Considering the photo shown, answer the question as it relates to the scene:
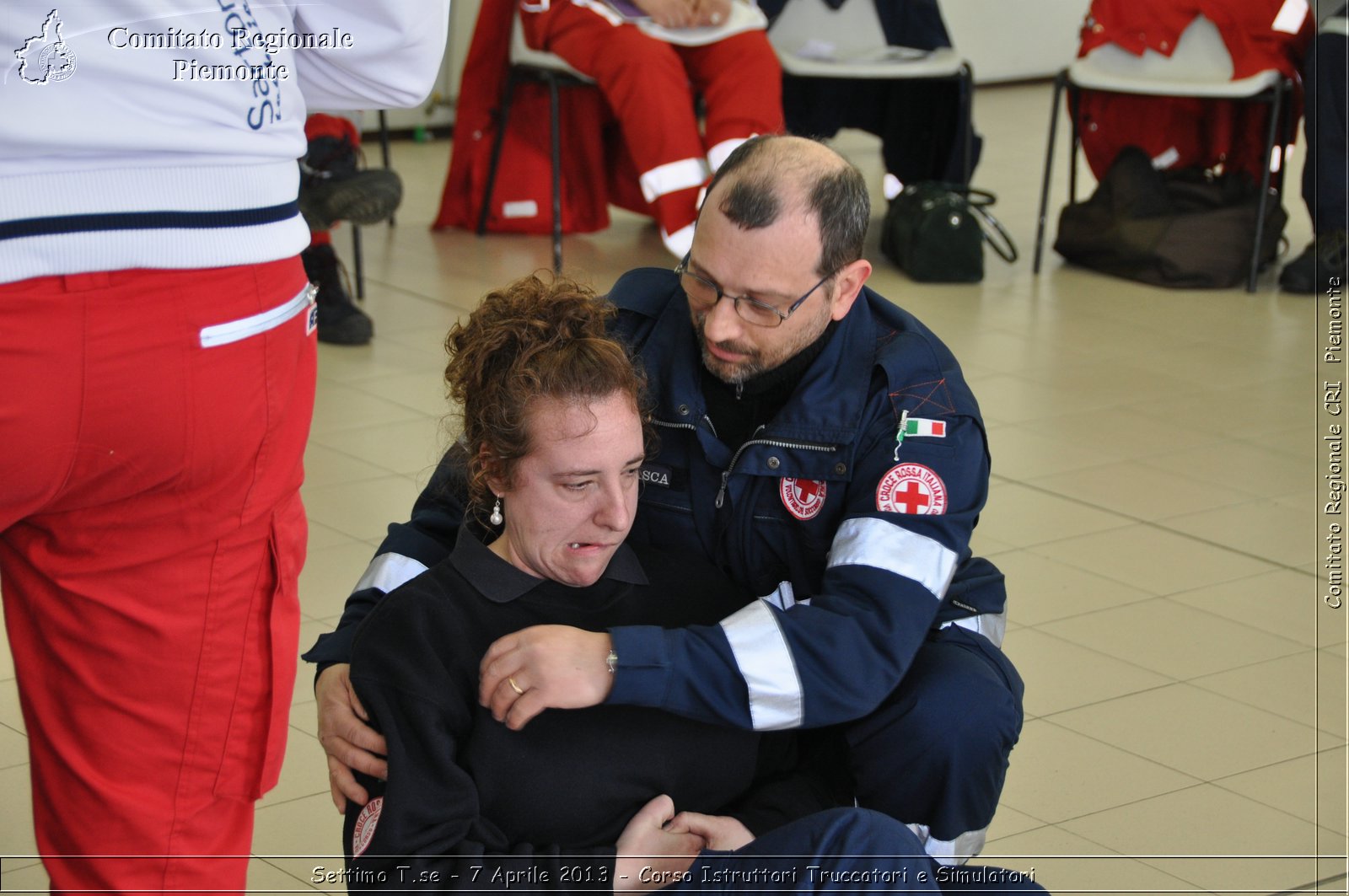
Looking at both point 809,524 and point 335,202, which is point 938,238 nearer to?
point 335,202

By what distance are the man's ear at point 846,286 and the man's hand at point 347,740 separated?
2.31 feet

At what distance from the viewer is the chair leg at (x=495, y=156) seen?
5.84 meters

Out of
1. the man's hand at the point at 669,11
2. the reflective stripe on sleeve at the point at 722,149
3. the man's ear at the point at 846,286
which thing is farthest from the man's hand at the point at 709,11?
the man's ear at the point at 846,286

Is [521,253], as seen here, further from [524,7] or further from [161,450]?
[161,450]

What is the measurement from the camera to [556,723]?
1548mm

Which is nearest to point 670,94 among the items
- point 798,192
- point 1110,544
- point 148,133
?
point 1110,544

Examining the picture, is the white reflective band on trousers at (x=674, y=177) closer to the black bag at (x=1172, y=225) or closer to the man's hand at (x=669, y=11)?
the man's hand at (x=669, y=11)

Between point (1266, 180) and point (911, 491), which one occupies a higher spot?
point (911, 491)

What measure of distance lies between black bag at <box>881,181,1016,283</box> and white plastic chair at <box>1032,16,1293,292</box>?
0.40 meters

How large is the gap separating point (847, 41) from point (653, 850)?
198 inches

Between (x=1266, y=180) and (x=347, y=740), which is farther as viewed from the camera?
(x=1266, y=180)

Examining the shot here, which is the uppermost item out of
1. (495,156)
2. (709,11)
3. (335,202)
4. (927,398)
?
(709,11)

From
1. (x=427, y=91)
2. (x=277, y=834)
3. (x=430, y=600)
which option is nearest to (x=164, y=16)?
(x=427, y=91)

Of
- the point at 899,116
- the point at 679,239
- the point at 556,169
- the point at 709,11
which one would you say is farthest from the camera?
the point at 899,116
